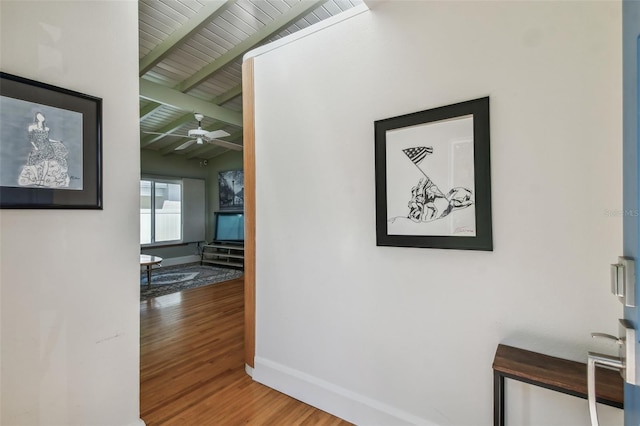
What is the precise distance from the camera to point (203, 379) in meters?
2.29

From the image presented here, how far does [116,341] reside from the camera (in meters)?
1.61

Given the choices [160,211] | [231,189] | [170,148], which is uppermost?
[170,148]

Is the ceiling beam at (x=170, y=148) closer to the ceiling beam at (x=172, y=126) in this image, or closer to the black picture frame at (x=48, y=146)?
the ceiling beam at (x=172, y=126)

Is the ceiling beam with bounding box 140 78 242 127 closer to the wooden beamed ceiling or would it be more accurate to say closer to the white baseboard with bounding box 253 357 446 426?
the wooden beamed ceiling

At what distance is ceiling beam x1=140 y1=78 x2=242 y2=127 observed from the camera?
4305 mm

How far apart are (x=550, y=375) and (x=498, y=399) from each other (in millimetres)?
230

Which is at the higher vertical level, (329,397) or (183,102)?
(183,102)

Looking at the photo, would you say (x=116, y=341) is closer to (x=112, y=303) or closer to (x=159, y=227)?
(x=112, y=303)

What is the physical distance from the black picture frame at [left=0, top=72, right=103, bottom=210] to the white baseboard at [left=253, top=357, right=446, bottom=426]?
5.32 feet

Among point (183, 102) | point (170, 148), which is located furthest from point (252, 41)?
point (170, 148)

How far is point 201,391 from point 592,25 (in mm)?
3023

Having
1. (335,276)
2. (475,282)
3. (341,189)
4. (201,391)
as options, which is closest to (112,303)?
(201,391)

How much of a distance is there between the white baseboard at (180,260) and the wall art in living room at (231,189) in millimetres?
1511

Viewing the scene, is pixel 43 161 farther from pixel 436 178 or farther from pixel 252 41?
pixel 252 41
